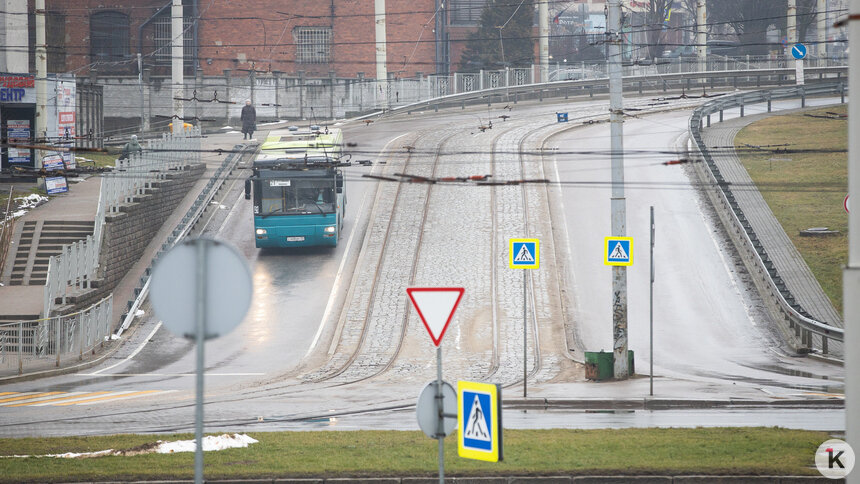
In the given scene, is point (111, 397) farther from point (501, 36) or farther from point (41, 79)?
point (501, 36)

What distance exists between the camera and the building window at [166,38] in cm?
6519

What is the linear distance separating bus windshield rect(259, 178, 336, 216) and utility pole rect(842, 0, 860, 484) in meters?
23.9

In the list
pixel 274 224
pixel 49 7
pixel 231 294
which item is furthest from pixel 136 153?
pixel 49 7

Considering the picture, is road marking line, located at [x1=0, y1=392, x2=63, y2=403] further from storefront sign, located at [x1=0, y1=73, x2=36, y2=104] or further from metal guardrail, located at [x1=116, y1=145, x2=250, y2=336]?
storefront sign, located at [x1=0, y1=73, x2=36, y2=104]

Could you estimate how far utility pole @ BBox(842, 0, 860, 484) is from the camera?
6.57m

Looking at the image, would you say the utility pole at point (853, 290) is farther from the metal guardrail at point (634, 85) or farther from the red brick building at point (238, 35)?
the red brick building at point (238, 35)

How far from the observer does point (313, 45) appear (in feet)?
223

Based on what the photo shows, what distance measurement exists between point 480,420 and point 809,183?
28212 mm

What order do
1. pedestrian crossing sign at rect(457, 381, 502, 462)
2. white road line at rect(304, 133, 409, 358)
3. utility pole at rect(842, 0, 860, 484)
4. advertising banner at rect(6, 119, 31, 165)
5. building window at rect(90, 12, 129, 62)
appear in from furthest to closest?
1. building window at rect(90, 12, 129, 62)
2. advertising banner at rect(6, 119, 31, 165)
3. white road line at rect(304, 133, 409, 358)
4. pedestrian crossing sign at rect(457, 381, 502, 462)
5. utility pole at rect(842, 0, 860, 484)

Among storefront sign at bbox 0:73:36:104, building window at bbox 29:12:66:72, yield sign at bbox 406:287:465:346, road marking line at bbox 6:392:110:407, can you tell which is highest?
building window at bbox 29:12:66:72

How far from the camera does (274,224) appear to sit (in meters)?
30.2

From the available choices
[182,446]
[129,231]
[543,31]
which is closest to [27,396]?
[182,446]

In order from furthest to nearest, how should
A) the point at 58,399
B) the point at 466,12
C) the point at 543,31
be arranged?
the point at 466,12 < the point at 543,31 < the point at 58,399

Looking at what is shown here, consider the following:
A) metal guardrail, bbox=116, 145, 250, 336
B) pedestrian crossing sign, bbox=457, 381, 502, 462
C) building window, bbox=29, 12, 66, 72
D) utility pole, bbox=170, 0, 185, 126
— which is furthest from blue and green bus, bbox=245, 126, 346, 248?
building window, bbox=29, 12, 66, 72
